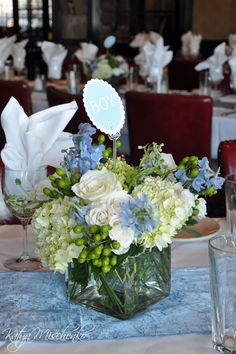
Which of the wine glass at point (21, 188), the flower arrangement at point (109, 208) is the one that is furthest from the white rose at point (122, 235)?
the wine glass at point (21, 188)

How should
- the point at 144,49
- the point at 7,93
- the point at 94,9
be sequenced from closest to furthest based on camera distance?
the point at 7,93, the point at 144,49, the point at 94,9

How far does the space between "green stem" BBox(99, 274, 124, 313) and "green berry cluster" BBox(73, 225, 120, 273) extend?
6 cm

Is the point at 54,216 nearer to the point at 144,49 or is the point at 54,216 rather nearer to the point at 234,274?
the point at 234,274

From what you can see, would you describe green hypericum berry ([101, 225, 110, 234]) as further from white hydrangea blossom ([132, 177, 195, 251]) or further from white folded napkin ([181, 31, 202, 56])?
white folded napkin ([181, 31, 202, 56])

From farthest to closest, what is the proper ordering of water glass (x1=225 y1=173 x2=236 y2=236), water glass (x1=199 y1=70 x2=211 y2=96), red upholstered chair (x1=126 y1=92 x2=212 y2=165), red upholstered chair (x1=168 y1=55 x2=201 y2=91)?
1. red upholstered chair (x1=168 y1=55 x2=201 y2=91)
2. water glass (x1=199 y1=70 x2=211 y2=96)
3. red upholstered chair (x1=126 y1=92 x2=212 y2=165)
4. water glass (x1=225 y1=173 x2=236 y2=236)

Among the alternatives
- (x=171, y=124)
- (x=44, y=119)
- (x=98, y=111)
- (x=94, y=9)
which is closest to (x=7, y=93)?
(x=171, y=124)

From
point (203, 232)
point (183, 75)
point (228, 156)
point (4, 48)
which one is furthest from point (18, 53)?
point (203, 232)

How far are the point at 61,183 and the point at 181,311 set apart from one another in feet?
1.05

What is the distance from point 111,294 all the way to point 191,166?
258mm

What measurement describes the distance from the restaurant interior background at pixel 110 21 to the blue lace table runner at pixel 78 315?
698cm

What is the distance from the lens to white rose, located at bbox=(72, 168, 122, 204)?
1.07 meters

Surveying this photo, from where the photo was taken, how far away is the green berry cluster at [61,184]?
1.14 m

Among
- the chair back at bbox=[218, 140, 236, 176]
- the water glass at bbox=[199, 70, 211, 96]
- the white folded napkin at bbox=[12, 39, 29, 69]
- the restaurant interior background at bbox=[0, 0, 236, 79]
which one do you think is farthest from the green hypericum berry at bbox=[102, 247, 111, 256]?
the restaurant interior background at bbox=[0, 0, 236, 79]

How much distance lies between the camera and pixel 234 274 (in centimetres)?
106
